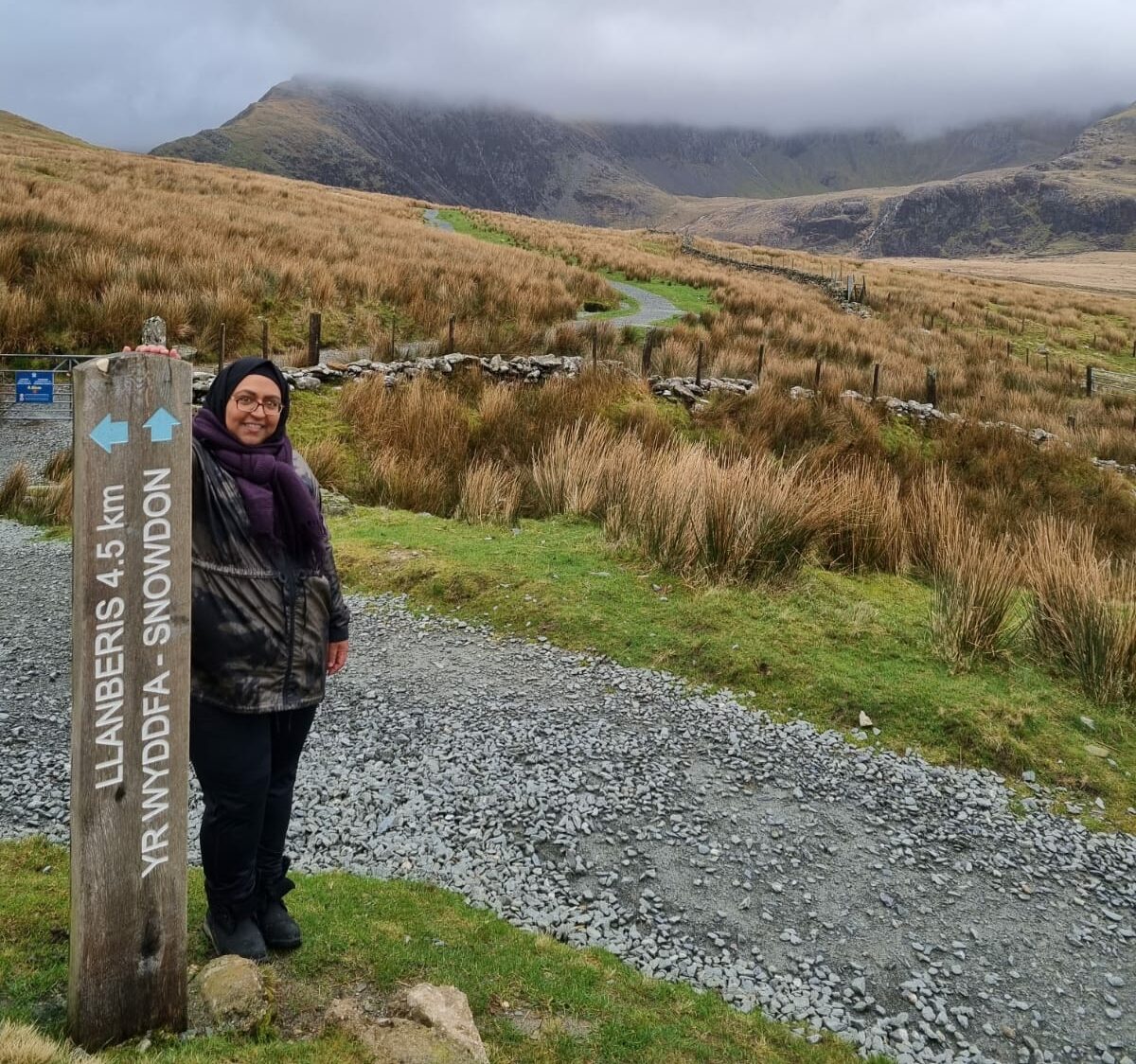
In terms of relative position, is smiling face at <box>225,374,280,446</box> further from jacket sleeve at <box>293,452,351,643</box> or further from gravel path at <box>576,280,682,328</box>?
gravel path at <box>576,280,682,328</box>

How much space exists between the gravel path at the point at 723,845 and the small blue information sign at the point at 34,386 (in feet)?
18.2

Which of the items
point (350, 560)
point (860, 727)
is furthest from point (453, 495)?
point (860, 727)

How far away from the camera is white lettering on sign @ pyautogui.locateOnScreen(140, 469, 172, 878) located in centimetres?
200

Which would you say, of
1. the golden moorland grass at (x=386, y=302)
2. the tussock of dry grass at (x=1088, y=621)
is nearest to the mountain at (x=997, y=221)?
the golden moorland grass at (x=386, y=302)

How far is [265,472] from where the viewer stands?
239cm

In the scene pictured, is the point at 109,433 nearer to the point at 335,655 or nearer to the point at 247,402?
the point at 247,402

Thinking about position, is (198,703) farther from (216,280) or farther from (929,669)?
(216,280)

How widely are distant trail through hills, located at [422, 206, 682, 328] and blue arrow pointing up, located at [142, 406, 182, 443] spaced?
52.5 ft

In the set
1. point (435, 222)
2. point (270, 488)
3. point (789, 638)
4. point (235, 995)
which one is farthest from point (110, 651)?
point (435, 222)

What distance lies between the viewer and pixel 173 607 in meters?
2.06

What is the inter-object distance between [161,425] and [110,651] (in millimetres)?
552

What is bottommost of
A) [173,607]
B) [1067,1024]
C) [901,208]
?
[1067,1024]

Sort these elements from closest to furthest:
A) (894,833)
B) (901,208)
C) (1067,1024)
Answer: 1. (1067,1024)
2. (894,833)
3. (901,208)

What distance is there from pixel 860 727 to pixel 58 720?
4486mm
